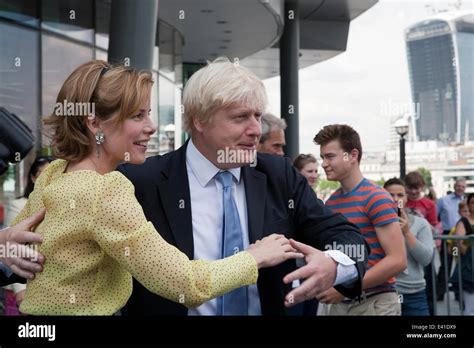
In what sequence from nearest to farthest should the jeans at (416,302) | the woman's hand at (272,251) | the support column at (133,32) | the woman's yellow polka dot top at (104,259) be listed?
the woman's yellow polka dot top at (104,259) < the woman's hand at (272,251) < the jeans at (416,302) < the support column at (133,32)

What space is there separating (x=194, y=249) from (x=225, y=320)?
419mm

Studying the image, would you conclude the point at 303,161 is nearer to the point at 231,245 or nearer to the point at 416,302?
the point at 416,302

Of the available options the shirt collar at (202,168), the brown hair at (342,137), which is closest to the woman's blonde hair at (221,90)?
the shirt collar at (202,168)

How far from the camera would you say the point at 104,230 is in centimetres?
151

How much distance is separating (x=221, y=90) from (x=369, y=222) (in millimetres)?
1901

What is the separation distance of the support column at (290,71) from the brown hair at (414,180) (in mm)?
8574

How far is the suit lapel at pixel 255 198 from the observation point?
1915mm

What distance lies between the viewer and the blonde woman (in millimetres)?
1502

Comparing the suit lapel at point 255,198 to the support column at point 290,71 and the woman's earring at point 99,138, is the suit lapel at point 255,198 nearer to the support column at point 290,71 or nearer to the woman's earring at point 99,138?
the woman's earring at point 99,138

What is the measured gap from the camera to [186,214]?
6.39 ft

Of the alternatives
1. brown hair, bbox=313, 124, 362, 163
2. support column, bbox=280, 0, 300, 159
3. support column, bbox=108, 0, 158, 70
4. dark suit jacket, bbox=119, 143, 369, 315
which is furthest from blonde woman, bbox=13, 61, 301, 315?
support column, bbox=280, 0, 300, 159

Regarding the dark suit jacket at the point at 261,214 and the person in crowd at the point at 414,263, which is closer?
the dark suit jacket at the point at 261,214

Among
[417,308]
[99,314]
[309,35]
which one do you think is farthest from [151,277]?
[309,35]

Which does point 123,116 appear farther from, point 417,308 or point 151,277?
point 417,308
